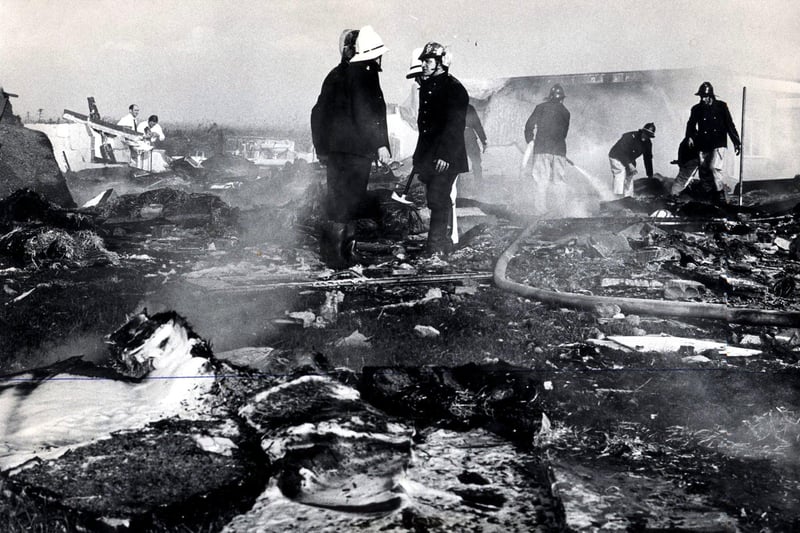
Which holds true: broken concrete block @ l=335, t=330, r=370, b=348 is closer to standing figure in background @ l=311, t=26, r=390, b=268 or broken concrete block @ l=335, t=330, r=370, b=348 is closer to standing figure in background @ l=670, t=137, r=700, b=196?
Result: standing figure in background @ l=311, t=26, r=390, b=268

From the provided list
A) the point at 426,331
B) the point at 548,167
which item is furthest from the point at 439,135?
the point at 548,167

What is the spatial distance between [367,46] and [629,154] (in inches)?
327

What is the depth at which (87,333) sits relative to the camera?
4.68 meters

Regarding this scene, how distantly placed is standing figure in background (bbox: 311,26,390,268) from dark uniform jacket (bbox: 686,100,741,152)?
24.8ft

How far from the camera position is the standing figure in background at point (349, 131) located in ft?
21.7

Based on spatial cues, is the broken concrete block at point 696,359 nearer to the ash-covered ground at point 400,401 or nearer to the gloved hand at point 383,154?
the ash-covered ground at point 400,401

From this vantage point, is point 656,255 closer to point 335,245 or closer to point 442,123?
point 442,123

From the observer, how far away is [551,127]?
1155 cm

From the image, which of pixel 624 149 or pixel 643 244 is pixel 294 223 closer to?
pixel 643 244

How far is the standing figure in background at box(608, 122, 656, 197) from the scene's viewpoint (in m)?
13.3

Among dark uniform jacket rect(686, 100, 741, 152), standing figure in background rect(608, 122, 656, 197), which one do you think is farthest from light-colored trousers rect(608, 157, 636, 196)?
dark uniform jacket rect(686, 100, 741, 152)

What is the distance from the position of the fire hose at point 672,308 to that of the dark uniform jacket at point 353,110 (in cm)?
207

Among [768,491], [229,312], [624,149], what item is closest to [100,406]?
[229,312]

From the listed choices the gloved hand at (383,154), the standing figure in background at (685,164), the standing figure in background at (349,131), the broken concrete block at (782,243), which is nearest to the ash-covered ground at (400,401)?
the standing figure in background at (349,131)
